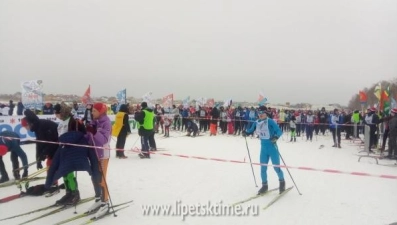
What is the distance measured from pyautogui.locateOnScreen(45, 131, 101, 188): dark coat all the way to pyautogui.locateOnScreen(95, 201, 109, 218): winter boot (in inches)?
17.4

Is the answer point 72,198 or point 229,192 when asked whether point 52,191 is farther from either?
point 229,192

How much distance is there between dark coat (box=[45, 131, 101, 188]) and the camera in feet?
16.9

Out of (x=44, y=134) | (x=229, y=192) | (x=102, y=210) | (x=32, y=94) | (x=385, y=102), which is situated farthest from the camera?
(x=385, y=102)

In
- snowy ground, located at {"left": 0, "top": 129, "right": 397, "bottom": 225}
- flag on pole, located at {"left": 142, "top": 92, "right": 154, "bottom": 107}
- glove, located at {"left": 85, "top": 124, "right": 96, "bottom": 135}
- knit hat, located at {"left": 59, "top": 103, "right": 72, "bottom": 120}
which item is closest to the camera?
snowy ground, located at {"left": 0, "top": 129, "right": 397, "bottom": 225}

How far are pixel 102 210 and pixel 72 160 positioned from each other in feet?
3.22

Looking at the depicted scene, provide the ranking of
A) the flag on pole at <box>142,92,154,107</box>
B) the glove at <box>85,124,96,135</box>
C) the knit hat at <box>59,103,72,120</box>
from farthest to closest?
the flag on pole at <box>142,92,154,107</box>
the knit hat at <box>59,103,72,120</box>
the glove at <box>85,124,96,135</box>

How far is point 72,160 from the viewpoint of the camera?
516 cm

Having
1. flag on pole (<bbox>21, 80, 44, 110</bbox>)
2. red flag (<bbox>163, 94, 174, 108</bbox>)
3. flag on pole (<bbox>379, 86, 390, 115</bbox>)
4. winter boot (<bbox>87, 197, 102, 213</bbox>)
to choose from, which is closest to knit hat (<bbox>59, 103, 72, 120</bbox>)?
winter boot (<bbox>87, 197, 102, 213</bbox>)

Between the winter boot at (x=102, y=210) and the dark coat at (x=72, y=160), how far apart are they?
1.45ft

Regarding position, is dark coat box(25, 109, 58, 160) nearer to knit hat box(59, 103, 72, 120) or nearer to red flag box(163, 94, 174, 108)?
knit hat box(59, 103, 72, 120)

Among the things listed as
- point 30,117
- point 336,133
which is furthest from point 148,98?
point 30,117

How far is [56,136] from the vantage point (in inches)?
254

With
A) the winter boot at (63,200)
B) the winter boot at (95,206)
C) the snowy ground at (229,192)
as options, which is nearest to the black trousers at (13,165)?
the snowy ground at (229,192)

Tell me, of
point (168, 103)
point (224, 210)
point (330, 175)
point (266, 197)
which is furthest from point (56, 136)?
point (168, 103)
